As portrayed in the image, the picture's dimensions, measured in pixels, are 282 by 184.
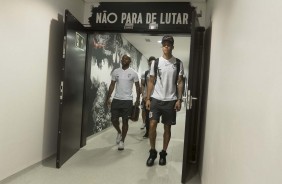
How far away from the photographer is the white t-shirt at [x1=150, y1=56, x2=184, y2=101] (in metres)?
2.95

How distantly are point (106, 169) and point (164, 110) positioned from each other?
93 cm

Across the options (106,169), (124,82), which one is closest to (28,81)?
(106,169)

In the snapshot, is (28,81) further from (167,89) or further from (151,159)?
(151,159)

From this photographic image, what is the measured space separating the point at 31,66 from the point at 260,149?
2.34m

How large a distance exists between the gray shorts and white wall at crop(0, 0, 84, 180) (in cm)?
121

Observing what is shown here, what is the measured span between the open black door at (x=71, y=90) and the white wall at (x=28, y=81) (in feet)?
0.71

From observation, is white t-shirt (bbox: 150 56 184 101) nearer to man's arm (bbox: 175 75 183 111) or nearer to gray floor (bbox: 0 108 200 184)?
man's arm (bbox: 175 75 183 111)

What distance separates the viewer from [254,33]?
959 mm

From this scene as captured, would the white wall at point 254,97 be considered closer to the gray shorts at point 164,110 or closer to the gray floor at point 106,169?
the gray floor at point 106,169

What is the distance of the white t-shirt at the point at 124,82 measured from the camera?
3666 mm

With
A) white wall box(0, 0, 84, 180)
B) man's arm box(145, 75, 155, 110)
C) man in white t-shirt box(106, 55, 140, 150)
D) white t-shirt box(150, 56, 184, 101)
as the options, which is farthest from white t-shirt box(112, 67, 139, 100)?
white wall box(0, 0, 84, 180)

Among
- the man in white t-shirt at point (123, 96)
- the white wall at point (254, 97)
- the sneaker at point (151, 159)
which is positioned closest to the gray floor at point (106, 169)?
the sneaker at point (151, 159)

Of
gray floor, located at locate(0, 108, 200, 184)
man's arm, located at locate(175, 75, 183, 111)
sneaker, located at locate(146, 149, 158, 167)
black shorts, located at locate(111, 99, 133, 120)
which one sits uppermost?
man's arm, located at locate(175, 75, 183, 111)

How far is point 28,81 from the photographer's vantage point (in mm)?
2537
